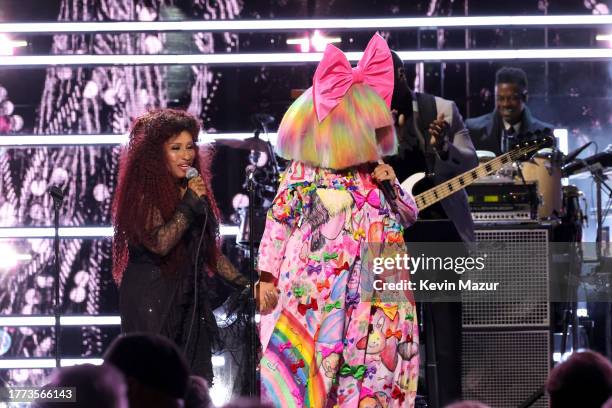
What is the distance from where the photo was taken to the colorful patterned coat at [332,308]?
12.5 ft

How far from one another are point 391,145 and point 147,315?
1324mm

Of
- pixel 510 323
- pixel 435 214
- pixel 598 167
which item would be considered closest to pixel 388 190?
pixel 435 214

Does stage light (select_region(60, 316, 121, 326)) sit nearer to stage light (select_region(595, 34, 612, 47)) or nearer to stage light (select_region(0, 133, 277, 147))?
stage light (select_region(0, 133, 277, 147))

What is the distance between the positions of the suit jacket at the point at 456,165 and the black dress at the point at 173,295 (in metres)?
1.33

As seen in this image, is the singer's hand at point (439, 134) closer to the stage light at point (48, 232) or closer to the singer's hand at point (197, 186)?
the singer's hand at point (197, 186)

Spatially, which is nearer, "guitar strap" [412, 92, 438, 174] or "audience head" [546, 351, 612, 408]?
"audience head" [546, 351, 612, 408]

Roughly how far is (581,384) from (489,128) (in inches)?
186

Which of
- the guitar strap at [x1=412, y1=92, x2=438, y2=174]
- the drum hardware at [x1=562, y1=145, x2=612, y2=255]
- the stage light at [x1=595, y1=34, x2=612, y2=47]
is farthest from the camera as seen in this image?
the stage light at [x1=595, y1=34, x2=612, y2=47]

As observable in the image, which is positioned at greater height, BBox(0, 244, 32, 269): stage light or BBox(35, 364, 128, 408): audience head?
BBox(35, 364, 128, 408): audience head

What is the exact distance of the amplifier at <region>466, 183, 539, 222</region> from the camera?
5.51 meters

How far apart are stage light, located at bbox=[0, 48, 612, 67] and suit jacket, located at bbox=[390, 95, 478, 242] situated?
1.73 metres

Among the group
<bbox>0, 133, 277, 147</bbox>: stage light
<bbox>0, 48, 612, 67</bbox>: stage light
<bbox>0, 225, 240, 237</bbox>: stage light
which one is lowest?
<bbox>0, 225, 240, 237</bbox>: stage light

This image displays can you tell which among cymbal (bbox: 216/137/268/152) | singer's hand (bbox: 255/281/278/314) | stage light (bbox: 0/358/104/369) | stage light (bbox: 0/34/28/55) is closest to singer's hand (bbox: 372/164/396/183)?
singer's hand (bbox: 255/281/278/314)

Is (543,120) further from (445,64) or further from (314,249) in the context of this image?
(314,249)
